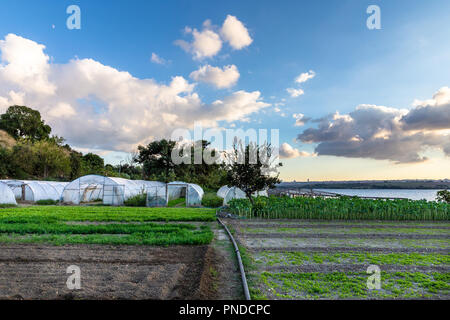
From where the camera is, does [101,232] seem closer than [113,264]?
No

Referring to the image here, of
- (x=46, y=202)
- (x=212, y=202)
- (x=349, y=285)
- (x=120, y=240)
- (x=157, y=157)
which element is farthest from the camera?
(x=157, y=157)

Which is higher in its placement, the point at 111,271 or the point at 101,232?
the point at 111,271

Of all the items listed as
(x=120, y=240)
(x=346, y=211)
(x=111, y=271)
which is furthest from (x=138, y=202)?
(x=111, y=271)

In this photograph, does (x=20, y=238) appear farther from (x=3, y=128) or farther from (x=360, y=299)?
(x=3, y=128)

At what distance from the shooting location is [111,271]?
5.68 metres

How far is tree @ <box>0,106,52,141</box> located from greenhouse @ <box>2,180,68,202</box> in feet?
119

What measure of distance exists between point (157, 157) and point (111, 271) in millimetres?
42007

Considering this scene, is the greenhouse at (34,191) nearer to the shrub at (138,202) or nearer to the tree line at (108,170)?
the shrub at (138,202)

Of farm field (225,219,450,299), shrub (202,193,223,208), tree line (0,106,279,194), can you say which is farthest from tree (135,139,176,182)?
farm field (225,219,450,299)

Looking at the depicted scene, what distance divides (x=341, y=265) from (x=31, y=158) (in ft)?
154

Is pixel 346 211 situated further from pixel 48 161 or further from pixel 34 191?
pixel 48 161

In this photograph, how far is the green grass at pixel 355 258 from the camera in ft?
21.3

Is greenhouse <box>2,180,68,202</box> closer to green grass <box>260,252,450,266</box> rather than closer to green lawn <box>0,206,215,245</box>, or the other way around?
green lawn <box>0,206,215,245</box>
